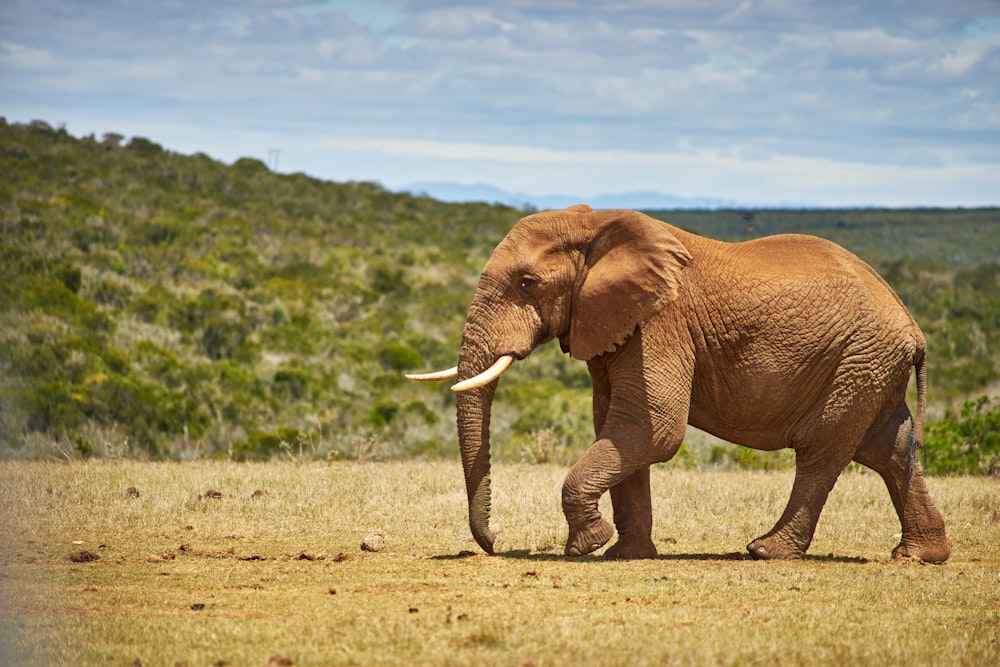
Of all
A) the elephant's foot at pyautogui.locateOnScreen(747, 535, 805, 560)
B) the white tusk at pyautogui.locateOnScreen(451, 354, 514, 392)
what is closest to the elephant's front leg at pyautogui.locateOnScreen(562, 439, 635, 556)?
the white tusk at pyautogui.locateOnScreen(451, 354, 514, 392)

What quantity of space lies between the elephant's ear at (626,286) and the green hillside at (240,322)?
5.43 meters

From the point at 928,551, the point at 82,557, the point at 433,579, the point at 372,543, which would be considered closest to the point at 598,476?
the point at 433,579

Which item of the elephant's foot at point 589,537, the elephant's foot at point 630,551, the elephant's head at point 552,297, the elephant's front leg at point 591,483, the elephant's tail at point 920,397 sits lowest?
the elephant's foot at point 630,551

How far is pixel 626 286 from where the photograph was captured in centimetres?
902

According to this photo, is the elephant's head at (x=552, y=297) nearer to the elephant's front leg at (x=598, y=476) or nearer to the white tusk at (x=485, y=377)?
the white tusk at (x=485, y=377)

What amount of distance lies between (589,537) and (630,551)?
59 cm

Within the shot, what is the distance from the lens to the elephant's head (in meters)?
9.06

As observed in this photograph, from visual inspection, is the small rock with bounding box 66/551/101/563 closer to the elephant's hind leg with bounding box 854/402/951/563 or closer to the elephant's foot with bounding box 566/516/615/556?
the elephant's foot with bounding box 566/516/615/556

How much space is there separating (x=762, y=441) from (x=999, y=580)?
198 centimetres

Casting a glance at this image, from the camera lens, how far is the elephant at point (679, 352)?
909 centimetres

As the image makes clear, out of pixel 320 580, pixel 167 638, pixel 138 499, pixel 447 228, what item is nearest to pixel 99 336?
pixel 138 499

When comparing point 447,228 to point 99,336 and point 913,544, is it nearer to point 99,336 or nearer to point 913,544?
point 99,336

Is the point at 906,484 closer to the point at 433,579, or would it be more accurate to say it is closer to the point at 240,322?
the point at 433,579

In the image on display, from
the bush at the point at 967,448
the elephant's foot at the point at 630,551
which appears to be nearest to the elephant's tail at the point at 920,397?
the elephant's foot at the point at 630,551
